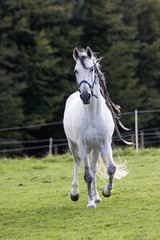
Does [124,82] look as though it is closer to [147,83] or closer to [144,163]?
[147,83]

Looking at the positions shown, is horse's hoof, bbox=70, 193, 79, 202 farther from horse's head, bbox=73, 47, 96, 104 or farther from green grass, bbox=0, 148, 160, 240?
horse's head, bbox=73, 47, 96, 104

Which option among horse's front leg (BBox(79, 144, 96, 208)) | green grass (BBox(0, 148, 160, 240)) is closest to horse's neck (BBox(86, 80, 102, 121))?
horse's front leg (BBox(79, 144, 96, 208))

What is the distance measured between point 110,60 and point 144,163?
56.3 feet

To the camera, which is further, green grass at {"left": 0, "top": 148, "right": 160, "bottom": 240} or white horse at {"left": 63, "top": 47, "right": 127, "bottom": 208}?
white horse at {"left": 63, "top": 47, "right": 127, "bottom": 208}

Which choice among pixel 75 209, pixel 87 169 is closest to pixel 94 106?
pixel 87 169

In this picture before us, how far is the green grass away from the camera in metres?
5.64

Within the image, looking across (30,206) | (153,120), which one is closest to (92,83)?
(30,206)

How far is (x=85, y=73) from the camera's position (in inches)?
251

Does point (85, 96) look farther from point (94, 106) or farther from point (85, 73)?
point (94, 106)

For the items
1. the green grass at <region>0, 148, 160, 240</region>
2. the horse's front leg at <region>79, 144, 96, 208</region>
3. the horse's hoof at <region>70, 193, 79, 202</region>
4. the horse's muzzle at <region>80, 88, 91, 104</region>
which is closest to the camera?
the green grass at <region>0, 148, 160, 240</region>

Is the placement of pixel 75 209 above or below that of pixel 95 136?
below

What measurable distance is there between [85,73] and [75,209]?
2268 mm

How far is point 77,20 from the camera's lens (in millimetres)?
29641

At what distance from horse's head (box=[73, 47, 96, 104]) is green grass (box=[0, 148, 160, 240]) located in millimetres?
1737
